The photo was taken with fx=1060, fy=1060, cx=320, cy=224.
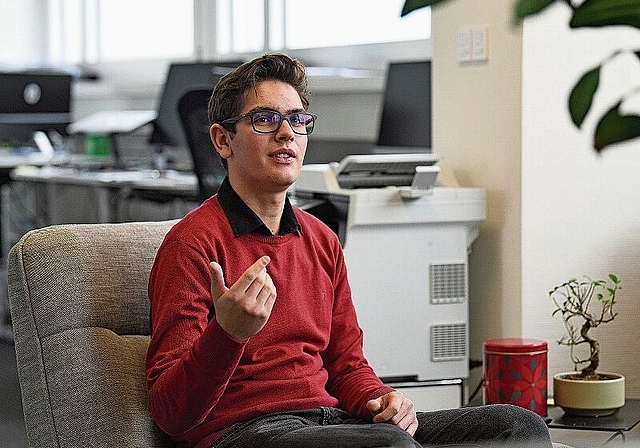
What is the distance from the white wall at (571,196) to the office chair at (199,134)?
5.11 feet

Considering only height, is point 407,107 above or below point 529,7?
above

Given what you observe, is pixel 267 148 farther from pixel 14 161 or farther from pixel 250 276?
pixel 14 161

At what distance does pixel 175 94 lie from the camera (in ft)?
16.7

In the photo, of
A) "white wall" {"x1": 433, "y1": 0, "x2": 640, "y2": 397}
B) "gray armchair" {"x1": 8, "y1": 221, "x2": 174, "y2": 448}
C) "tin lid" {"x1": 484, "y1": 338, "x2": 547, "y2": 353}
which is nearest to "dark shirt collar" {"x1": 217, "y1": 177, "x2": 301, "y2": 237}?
"gray armchair" {"x1": 8, "y1": 221, "x2": 174, "y2": 448}

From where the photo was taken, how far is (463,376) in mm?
3010

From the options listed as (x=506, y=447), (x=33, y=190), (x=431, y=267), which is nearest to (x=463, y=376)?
(x=431, y=267)

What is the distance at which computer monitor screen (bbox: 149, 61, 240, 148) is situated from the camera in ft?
16.2

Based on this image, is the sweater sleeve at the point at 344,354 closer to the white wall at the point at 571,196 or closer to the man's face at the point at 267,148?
the man's face at the point at 267,148

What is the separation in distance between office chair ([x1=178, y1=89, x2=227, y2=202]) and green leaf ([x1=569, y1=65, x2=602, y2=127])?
3.68 meters

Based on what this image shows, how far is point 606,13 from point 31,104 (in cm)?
584

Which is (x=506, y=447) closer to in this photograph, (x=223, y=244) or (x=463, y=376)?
(x=223, y=244)

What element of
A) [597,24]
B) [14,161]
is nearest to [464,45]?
[597,24]

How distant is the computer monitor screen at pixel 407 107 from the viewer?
3.70 m

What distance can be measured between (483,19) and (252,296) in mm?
1789
